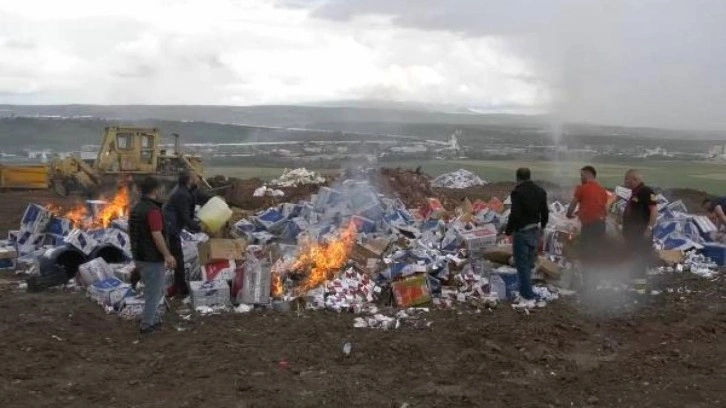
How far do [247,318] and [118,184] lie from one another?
1434 cm

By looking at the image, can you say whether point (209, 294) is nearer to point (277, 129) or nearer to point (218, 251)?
point (218, 251)

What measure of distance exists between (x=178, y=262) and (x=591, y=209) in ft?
17.9


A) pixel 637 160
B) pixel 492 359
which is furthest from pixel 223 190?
pixel 637 160

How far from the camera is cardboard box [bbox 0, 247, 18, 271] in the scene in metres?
11.2

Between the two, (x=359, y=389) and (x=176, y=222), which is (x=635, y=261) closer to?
(x=359, y=389)

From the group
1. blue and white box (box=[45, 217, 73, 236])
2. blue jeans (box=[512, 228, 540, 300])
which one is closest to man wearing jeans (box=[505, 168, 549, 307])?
blue jeans (box=[512, 228, 540, 300])

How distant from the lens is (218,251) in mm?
9469

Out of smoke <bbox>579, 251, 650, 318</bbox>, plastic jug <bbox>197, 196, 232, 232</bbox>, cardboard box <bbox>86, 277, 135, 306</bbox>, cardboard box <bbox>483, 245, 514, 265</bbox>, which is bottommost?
cardboard box <bbox>86, 277, 135, 306</bbox>

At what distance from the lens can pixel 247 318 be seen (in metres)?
8.10

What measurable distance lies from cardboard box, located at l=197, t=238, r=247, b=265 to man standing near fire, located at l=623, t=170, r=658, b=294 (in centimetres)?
541

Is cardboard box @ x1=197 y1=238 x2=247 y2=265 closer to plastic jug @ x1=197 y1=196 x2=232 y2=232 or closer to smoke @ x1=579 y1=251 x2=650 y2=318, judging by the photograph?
plastic jug @ x1=197 y1=196 x2=232 y2=232

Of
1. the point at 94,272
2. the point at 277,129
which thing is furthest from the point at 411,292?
the point at 277,129

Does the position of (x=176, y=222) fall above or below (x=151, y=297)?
above

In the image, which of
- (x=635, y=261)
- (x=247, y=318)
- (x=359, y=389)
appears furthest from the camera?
(x=635, y=261)
